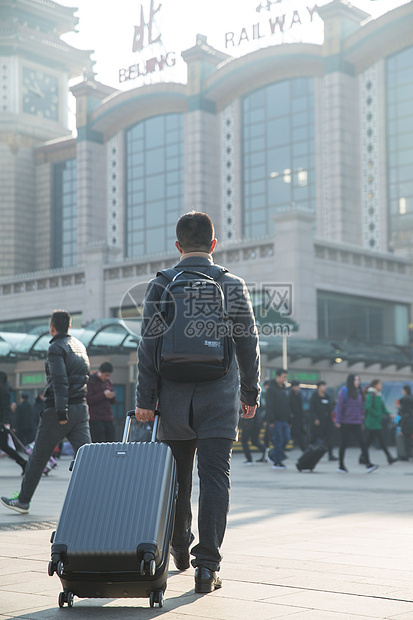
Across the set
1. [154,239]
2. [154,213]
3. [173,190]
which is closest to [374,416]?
[173,190]

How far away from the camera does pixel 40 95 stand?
81.3 meters

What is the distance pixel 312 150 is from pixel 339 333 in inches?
559

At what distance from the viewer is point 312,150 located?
1877 inches

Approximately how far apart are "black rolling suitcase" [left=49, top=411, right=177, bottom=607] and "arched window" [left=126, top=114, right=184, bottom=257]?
4977cm

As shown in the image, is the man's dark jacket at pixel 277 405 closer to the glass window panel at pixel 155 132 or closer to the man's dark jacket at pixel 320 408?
the man's dark jacket at pixel 320 408

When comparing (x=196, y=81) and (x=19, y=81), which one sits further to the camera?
(x=19, y=81)

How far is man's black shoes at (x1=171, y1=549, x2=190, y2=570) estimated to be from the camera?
4.55 meters

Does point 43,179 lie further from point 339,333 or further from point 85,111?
point 339,333

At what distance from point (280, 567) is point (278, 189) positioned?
4566 cm

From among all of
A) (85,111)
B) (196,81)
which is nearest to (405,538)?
(196,81)

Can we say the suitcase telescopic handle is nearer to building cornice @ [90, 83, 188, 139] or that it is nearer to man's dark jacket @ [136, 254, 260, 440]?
man's dark jacket @ [136, 254, 260, 440]

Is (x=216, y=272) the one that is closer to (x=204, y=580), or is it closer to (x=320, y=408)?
(x=204, y=580)

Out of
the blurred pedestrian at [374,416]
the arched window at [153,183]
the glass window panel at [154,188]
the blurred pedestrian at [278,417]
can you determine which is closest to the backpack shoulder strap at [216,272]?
the blurred pedestrian at [278,417]

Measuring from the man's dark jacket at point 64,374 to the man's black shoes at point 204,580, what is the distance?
355 centimetres
